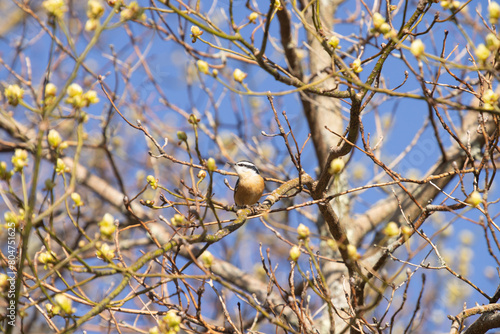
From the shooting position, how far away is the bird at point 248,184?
500cm

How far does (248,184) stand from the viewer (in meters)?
5.02

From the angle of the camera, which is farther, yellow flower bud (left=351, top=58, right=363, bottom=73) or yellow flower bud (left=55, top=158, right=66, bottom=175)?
yellow flower bud (left=351, top=58, right=363, bottom=73)

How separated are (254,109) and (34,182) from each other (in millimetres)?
7168

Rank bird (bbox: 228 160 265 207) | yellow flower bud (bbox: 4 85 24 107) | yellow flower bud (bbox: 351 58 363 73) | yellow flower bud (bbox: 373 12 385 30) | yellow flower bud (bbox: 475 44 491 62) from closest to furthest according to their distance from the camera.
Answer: yellow flower bud (bbox: 475 44 491 62) < yellow flower bud (bbox: 4 85 24 107) < yellow flower bud (bbox: 373 12 385 30) < yellow flower bud (bbox: 351 58 363 73) < bird (bbox: 228 160 265 207)

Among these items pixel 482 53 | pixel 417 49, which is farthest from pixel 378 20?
pixel 482 53

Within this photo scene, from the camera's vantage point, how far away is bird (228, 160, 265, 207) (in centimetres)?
500

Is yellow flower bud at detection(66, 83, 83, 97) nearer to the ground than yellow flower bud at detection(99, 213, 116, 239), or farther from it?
farther from it

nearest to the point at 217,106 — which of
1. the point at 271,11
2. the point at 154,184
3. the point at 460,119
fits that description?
the point at 460,119

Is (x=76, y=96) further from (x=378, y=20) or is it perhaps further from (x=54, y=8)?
(x=378, y=20)

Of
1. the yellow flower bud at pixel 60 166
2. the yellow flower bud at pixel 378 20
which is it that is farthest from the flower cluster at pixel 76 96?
the yellow flower bud at pixel 378 20

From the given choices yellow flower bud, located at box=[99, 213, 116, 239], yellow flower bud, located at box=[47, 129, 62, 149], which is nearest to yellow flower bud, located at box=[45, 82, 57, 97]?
yellow flower bud, located at box=[47, 129, 62, 149]

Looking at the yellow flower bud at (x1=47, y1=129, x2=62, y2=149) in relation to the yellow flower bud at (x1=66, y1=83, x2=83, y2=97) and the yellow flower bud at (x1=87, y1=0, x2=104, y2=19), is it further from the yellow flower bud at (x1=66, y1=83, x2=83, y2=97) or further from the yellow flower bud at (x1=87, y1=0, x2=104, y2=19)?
the yellow flower bud at (x1=87, y1=0, x2=104, y2=19)

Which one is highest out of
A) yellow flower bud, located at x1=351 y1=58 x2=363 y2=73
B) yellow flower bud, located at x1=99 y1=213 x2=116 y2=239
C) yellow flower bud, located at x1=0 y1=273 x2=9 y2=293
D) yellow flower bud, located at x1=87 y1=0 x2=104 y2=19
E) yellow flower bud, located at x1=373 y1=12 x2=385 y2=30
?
yellow flower bud, located at x1=351 y1=58 x2=363 y2=73

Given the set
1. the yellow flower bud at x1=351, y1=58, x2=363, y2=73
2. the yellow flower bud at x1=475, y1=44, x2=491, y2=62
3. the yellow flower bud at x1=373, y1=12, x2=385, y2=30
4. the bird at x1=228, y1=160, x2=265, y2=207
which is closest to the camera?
the yellow flower bud at x1=475, y1=44, x2=491, y2=62
